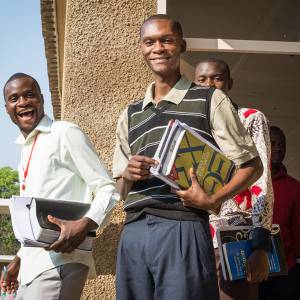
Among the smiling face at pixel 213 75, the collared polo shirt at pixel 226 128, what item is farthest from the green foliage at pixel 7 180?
the collared polo shirt at pixel 226 128

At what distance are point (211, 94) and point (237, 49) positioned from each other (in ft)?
6.04

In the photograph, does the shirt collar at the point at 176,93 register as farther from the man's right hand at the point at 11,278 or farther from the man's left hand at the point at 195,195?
the man's right hand at the point at 11,278

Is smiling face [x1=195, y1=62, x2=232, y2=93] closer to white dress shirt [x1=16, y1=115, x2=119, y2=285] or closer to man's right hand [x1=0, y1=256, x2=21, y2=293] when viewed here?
white dress shirt [x1=16, y1=115, x2=119, y2=285]

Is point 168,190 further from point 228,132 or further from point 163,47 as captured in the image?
point 163,47

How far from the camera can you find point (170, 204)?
2.47m

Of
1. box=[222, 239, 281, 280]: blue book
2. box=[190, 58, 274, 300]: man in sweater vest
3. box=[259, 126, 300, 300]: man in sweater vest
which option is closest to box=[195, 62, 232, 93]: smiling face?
box=[190, 58, 274, 300]: man in sweater vest

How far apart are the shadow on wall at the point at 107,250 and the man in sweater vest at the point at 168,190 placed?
4.24 ft

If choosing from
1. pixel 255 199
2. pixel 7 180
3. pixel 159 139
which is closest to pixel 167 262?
pixel 159 139

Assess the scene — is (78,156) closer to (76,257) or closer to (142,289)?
(76,257)

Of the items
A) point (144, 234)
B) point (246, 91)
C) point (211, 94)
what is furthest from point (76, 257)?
point (246, 91)

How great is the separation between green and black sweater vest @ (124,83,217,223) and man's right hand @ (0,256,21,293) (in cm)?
90

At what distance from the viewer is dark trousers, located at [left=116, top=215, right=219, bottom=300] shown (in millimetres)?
2354

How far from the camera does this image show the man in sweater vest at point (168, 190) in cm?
238

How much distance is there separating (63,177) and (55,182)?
43mm
